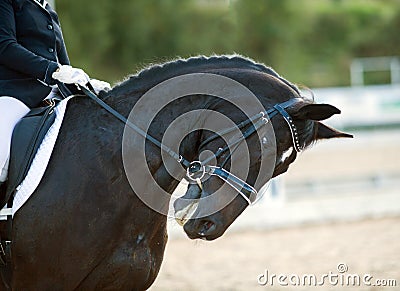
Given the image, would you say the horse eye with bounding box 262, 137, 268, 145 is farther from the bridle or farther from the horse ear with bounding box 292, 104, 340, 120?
the horse ear with bounding box 292, 104, 340, 120

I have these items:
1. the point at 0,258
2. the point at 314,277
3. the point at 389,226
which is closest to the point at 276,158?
the point at 0,258

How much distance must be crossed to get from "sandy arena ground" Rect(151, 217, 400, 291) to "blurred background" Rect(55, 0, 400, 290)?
0.04 ft

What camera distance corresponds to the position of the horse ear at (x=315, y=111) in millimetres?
3086

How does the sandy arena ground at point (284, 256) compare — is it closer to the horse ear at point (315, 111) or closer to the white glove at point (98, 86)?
the horse ear at point (315, 111)

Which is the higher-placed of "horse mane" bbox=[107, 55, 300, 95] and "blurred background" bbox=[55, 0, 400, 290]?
"blurred background" bbox=[55, 0, 400, 290]

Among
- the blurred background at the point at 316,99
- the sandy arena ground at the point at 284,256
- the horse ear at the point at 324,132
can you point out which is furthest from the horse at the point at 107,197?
the sandy arena ground at the point at 284,256

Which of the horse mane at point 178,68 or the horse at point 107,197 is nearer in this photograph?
the horse at point 107,197

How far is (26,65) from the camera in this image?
11.0ft

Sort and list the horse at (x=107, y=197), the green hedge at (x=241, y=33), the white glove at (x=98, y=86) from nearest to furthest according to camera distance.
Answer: the horse at (x=107, y=197) → the white glove at (x=98, y=86) → the green hedge at (x=241, y=33)

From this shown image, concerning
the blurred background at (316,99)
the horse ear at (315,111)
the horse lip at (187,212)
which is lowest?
the horse lip at (187,212)

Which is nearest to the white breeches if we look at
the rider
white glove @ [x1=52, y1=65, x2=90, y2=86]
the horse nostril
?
the rider

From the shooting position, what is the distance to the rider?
332 cm

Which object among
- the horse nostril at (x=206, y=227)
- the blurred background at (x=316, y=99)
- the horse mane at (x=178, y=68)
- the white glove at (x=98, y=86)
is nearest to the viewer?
the horse nostril at (x=206, y=227)

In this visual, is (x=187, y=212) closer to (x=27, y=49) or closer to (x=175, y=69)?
(x=175, y=69)
